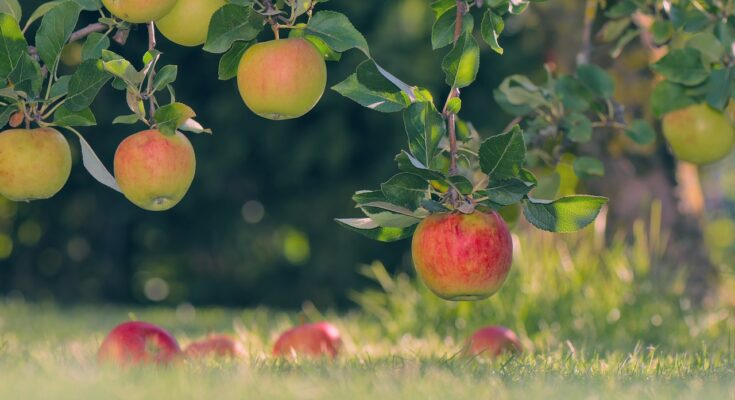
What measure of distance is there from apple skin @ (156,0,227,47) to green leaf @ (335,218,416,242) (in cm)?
53

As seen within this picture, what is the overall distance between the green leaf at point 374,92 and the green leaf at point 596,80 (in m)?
1.07

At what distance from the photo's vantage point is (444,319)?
4719 mm

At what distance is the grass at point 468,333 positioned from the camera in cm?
211

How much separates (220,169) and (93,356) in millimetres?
3744

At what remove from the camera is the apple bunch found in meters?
2.82

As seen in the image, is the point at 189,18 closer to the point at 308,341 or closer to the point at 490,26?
the point at 490,26

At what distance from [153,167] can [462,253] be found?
27.2 inches

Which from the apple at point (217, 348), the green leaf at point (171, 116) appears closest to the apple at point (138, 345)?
the apple at point (217, 348)

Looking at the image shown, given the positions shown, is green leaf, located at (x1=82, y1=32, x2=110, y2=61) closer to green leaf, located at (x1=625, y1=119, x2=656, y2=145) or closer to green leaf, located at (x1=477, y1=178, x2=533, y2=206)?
green leaf, located at (x1=477, y1=178, x2=533, y2=206)

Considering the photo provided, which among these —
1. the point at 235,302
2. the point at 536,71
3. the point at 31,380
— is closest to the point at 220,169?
the point at 235,302

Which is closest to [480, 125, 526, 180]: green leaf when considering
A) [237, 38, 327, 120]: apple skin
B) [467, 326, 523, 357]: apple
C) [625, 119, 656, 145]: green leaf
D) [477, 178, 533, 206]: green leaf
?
[477, 178, 533, 206]: green leaf

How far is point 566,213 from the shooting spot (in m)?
2.08

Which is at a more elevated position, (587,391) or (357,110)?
(587,391)

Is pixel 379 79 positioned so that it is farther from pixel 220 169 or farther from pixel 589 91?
pixel 220 169
